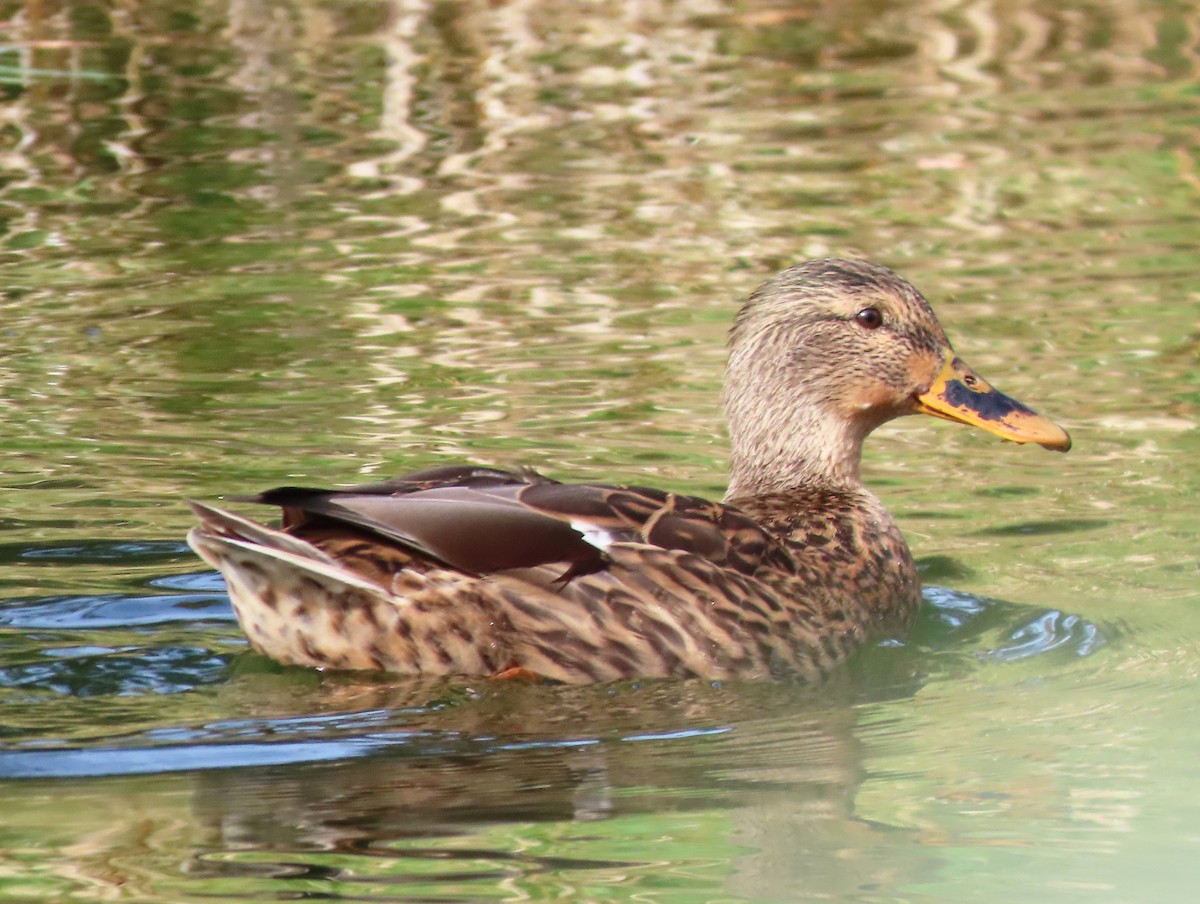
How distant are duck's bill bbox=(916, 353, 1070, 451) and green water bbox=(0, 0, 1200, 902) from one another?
0.46 m

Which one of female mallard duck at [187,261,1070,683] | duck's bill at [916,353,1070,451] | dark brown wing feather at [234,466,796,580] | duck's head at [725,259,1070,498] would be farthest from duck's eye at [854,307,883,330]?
dark brown wing feather at [234,466,796,580]

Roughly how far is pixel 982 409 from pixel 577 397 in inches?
85.1

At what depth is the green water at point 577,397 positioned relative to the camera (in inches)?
189

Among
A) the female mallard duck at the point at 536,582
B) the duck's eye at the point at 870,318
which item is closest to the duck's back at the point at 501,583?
the female mallard duck at the point at 536,582

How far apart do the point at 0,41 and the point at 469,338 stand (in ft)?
23.7

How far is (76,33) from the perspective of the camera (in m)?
16.1

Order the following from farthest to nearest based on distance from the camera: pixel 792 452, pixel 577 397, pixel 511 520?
pixel 577 397 < pixel 792 452 < pixel 511 520

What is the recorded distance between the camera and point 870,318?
709 cm

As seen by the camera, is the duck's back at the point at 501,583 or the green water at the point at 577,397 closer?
the green water at the point at 577,397

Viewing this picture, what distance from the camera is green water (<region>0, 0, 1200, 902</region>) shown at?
4809 mm

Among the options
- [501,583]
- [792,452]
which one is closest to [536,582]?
[501,583]

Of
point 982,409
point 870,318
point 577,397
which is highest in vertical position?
point 870,318

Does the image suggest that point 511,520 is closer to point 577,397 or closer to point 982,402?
point 982,402

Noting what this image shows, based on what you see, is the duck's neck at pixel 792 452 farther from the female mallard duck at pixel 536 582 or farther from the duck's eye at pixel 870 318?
the female mallard duck at pixel 536 582
